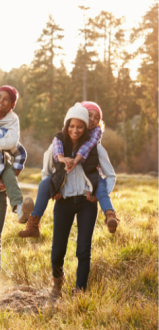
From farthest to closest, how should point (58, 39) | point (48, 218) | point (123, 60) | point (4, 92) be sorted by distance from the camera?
point (123, 60) < point (58, 39) < point (48, 218) < point (4, 92)

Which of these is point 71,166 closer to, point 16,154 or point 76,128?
point 76,128

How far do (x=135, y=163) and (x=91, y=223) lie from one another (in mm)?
27409

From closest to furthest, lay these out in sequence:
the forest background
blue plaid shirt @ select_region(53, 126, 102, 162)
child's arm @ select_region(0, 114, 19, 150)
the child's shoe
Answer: the child's shoe → child's arm @ select_region(0, 114, 19, 150) → blue plaid shirt @ select_region(53, 126, 102, 162) → the forest background

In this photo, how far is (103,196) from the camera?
3.30m

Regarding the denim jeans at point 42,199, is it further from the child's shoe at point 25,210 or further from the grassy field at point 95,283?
the grassy field at point 95,283

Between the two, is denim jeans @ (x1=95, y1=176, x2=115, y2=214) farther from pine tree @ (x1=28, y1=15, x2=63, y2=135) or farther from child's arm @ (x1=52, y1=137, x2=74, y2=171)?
pine tree @ (x1=28, y1=15, x2=63, y2=135)

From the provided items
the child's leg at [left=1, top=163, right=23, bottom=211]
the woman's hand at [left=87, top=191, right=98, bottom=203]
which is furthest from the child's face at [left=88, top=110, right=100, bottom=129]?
the child's leg at [left=1, top=163, right=23, bottom=211]

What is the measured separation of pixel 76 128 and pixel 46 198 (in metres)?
0.70

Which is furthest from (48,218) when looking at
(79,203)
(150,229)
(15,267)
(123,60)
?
(123,60)

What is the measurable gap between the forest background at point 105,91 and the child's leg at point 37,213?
77.1 ft

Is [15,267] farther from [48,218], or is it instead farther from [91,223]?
[48,218]

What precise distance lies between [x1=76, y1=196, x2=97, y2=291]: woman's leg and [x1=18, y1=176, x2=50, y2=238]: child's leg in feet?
1.10

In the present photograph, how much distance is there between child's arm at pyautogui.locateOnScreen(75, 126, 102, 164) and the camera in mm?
3311

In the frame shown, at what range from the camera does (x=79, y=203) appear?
134 inches
